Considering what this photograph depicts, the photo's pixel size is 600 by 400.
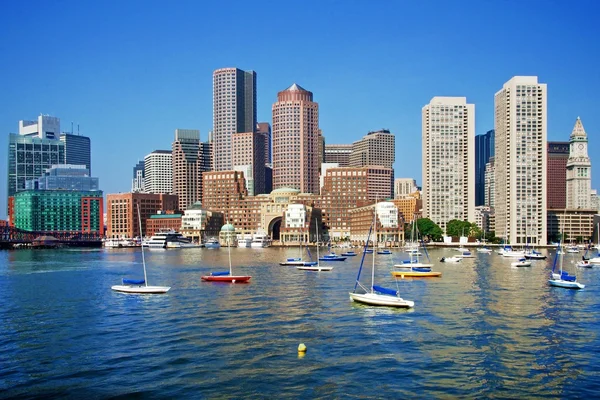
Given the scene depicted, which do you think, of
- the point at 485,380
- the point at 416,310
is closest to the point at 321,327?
the point at 416,310

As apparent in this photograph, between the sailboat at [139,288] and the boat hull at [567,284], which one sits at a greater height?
the sailboat at [139,288]

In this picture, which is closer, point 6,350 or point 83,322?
point 6,350

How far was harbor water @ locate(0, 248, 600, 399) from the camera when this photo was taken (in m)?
40.7

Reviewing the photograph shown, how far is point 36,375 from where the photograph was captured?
143ft

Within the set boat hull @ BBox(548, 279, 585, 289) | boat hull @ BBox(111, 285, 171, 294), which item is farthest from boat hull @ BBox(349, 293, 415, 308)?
boat hull @ BBox(548, 279, 585, 289)

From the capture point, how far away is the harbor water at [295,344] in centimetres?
4069

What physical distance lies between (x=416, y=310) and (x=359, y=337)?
16881mm

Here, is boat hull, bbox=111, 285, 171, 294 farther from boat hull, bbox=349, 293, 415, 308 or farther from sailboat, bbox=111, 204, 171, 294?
boat hull, bbox=349, 293, 415, 308

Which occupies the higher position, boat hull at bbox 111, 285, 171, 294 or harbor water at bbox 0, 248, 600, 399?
boat hull at bbox 111, 285, 171, 294

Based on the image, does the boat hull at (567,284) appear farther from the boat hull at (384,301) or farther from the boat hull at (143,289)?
the boat hull at (143,289)

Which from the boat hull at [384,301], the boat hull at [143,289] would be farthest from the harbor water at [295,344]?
the boat hull at [384,301]

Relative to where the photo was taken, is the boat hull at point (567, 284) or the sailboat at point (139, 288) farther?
the boat hull at point (567, 284)

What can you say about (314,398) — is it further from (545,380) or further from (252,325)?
(252,325)

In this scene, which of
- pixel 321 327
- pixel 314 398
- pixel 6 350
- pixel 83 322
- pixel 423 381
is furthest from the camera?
pixel 83 322
